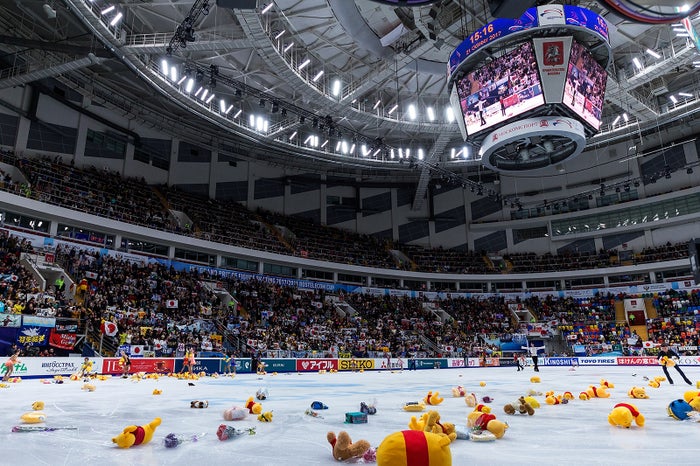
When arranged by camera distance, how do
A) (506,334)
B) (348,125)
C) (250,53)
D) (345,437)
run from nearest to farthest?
(345,437)
(250,53)
(348,125)
(506,334)

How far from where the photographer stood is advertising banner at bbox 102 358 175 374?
21.5 metres

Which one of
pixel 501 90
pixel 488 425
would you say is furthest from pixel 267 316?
pixel 488 425

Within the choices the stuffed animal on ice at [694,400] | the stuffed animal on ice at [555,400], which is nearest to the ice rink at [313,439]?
the stuffed animal on ice at [555,400]

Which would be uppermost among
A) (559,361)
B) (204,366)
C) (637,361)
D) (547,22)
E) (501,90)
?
(547,22)

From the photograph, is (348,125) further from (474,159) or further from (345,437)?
(345,437)

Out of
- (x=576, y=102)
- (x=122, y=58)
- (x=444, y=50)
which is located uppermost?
(x=444, y=50)

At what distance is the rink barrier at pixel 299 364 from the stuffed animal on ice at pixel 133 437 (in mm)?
17216

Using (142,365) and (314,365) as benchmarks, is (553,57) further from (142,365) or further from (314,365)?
(142,365)

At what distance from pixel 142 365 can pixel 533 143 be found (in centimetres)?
2222

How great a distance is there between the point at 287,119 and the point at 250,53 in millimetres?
6509

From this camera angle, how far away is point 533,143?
22031mm

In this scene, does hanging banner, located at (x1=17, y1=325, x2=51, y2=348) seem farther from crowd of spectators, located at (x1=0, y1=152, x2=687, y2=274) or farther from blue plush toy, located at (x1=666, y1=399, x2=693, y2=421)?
blue plush toy, located at (x1=666, y1=399, x2=693, y2=421)

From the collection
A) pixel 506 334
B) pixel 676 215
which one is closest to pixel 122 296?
pixel 506 334

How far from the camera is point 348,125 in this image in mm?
40469
